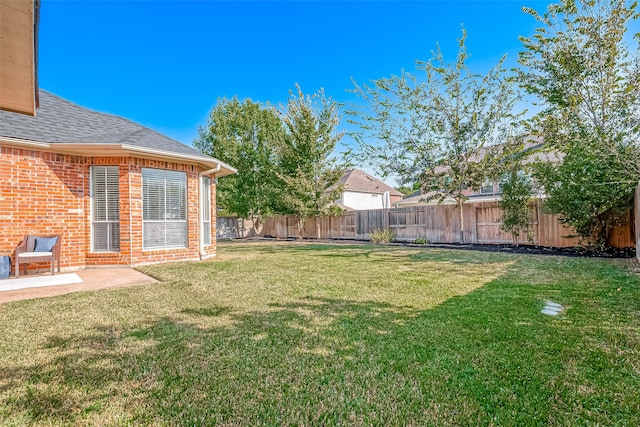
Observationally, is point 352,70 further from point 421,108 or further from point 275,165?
point 275,165

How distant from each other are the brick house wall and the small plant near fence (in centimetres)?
977

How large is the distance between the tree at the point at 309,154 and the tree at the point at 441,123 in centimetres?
367

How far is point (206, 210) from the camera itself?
10.0 metres

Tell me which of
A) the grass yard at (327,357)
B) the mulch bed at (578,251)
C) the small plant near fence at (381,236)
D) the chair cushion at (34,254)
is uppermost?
the chair cushion at (34,254)

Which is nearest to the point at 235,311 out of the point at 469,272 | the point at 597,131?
the point at 469,272

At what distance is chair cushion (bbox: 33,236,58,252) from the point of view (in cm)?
680

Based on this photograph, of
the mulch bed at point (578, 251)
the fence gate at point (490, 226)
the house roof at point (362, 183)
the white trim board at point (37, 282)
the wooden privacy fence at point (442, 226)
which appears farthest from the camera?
the house roof at point (362, 183)

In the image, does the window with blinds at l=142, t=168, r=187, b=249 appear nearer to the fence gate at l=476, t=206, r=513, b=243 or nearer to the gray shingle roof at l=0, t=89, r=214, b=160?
the gray shingle roof at l=0, t=89, r=214, b=160

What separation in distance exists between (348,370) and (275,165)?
17392 mm

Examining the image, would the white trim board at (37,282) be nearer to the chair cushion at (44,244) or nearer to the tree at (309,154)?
the chair cushion at (44,244)

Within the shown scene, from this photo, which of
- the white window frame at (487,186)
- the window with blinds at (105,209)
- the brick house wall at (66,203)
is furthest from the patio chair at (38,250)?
the white window frame at (487,186)

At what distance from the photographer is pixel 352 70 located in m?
14.8

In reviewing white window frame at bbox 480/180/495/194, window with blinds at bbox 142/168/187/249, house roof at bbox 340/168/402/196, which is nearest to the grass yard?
window with blinds at bbox 142/168/187/249

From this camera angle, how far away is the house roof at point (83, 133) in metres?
7.04
